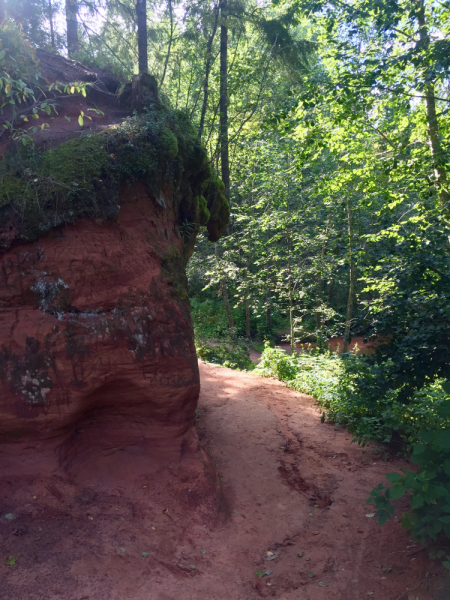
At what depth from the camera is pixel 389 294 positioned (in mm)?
6016

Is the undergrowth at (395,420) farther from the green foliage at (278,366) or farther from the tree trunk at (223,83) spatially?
the tree trunk at (223,83)

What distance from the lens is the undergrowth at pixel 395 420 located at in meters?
3.60

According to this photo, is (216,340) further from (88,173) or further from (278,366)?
(88,173)

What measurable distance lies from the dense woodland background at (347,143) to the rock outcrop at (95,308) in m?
1.20

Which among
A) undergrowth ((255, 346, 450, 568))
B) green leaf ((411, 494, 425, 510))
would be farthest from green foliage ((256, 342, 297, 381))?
green leaf ((411, 494, 425, 510))

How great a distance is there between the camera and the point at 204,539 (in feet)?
15.6

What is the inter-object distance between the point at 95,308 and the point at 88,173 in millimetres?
1588

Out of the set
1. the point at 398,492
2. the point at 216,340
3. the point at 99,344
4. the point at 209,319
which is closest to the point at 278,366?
the point at 216,340

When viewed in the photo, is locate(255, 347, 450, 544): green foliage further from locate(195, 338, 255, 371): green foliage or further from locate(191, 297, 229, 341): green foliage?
locate(191, 297, 229, 341): green foliage

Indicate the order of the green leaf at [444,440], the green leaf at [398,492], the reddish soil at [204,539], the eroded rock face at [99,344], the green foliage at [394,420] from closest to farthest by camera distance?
the green leaf at [444,440] < the green leaf at [398,492] < the green foliage at [394,420] < the reddish soil at [204,539] < the eroded rock face at [99,344]

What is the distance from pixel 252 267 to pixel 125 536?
19633mm

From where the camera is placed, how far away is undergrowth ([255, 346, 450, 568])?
3.60 m

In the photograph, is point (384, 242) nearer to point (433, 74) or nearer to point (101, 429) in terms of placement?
point (433, 74)

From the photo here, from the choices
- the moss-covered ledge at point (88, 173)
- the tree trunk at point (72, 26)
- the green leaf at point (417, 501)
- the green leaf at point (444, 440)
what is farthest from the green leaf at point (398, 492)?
the tree trunk at point (72, 26)
